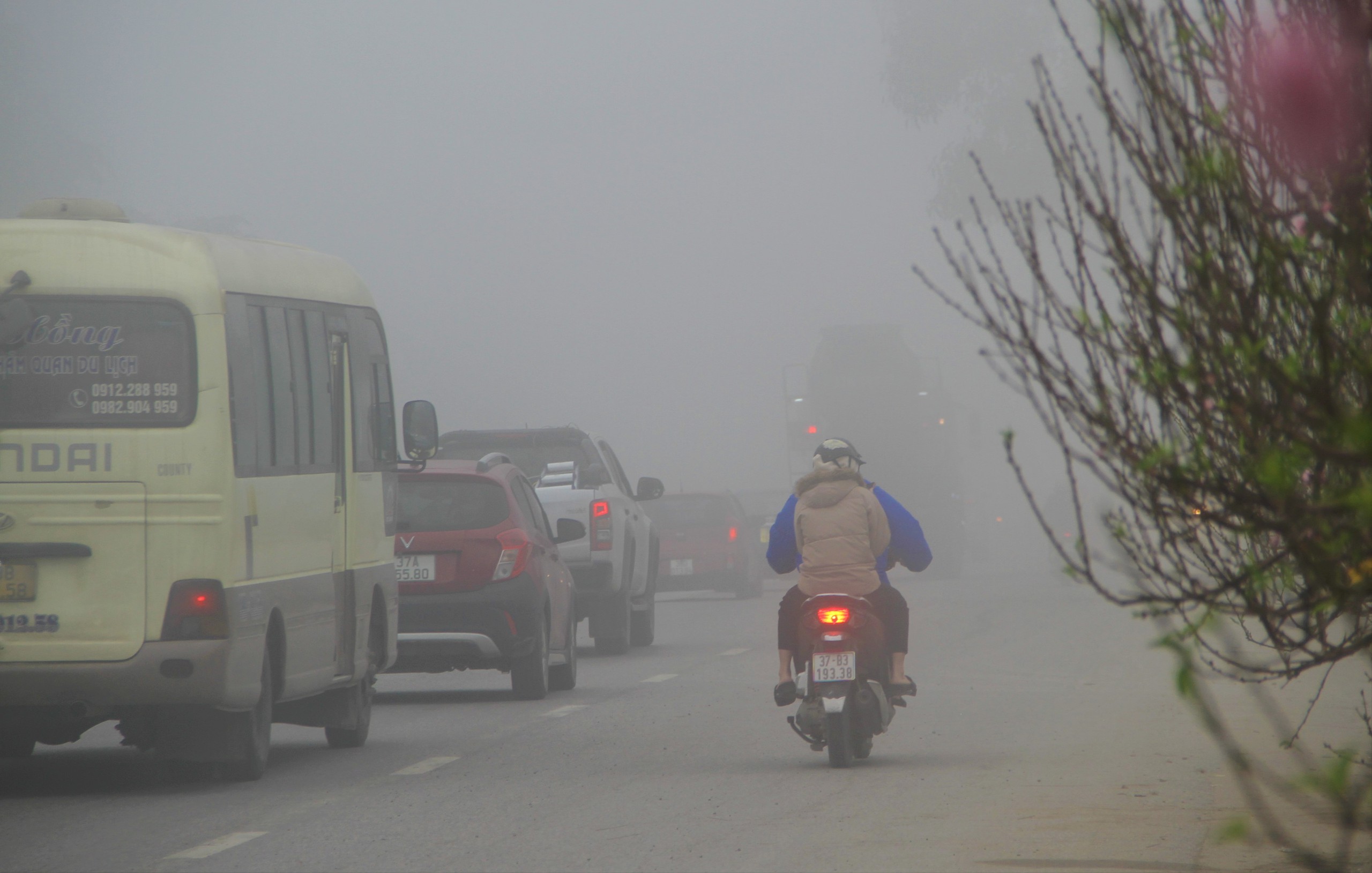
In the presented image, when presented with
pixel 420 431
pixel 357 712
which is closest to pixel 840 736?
pixel 357 712

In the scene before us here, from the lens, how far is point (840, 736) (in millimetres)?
9430

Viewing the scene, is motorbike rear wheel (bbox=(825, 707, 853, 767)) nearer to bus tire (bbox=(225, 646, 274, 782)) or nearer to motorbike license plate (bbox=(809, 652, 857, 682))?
motorbike license plate (bbox=(809, 652, 857, 682))

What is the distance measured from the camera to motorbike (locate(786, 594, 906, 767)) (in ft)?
30.5

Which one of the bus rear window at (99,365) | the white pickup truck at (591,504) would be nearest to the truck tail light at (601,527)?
the white pickup truck at (591,504)

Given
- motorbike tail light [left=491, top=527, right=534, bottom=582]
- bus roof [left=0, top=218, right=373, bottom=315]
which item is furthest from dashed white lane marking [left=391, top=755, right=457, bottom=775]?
motorbike tail light [left=491, top=527, right=534, bottom=582]

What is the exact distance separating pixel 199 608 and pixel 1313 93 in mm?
6159

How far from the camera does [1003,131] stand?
44531 millimetres

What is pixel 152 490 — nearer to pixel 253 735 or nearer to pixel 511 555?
pixel 253 735

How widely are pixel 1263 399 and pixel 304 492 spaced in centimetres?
687

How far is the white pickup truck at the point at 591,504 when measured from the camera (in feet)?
59.5

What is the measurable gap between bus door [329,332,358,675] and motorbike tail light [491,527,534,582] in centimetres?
292

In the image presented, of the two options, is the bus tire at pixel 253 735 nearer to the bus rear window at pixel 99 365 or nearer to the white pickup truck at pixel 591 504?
the bus rear window at pixel 99 365

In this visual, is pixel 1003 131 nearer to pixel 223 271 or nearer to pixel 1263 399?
pixel 223 271

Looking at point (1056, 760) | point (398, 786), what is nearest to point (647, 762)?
point (398, 786)
